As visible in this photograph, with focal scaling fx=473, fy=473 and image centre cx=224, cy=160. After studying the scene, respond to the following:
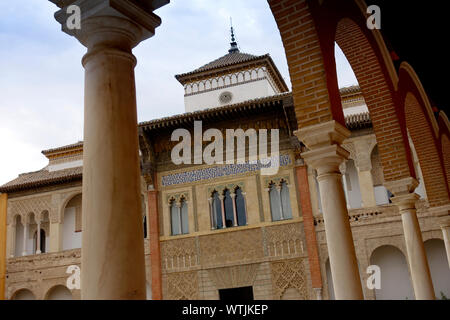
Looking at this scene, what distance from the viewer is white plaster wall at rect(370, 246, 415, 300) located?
14.2m

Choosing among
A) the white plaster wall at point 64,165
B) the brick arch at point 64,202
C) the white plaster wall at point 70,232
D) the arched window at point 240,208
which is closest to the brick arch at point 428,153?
the arched window at point 240,208

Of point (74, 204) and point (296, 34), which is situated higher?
point (74, 204)

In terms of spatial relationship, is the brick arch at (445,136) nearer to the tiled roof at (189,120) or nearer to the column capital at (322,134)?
the tiled roof at (189,120)

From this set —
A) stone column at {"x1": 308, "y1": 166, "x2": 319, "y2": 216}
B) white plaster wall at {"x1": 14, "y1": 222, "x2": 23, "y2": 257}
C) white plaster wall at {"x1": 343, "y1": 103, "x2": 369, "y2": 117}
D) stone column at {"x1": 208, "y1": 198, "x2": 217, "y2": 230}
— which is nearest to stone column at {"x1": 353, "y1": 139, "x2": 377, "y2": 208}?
stone column at {"x1": 308, "y1": 166, "x2": 319, "y2": 216}

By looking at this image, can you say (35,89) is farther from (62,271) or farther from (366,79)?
(62,271)

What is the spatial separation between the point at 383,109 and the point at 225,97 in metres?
15.3

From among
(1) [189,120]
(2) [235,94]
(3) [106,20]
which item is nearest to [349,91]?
(2) [235,94]

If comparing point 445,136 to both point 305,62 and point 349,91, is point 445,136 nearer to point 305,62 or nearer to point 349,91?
point 305,62

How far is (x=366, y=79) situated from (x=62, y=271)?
13.9m

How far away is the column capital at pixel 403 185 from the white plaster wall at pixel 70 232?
14.4 m

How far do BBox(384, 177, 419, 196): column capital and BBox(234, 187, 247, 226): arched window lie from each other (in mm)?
8744

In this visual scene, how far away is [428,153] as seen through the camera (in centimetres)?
869

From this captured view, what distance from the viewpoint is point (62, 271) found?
1691 centimetres
